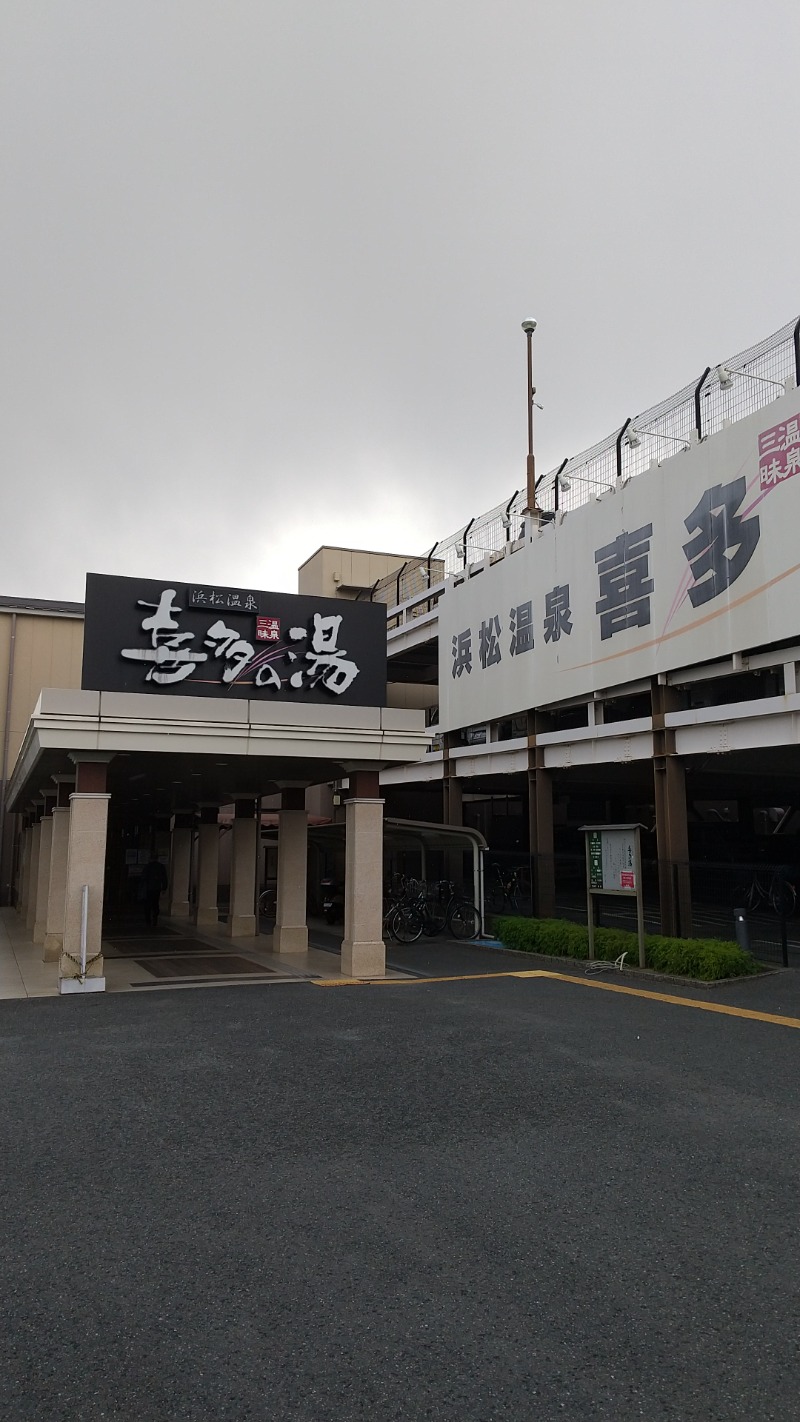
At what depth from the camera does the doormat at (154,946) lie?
1868 cm

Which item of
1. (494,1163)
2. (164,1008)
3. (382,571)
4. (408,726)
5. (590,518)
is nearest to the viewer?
(494,1163)

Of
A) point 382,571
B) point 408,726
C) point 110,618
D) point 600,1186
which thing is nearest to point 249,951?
point 408,726

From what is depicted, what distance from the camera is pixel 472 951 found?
19766 mm

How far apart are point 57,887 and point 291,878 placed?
15.6 ft

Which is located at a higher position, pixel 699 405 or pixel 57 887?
pixel 699 405

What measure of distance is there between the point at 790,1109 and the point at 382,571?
38477mm

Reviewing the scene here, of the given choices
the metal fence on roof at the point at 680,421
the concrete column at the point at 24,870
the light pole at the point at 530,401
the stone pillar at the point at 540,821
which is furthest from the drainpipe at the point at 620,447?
the concrete column at the point at 24,870

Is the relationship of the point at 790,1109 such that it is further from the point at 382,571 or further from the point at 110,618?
the point at 382,571

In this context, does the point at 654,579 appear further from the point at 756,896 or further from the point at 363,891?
the point at 756,896

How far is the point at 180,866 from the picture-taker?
1174 inches

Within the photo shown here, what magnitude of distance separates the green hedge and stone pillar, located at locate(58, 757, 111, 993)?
8780 millimetres

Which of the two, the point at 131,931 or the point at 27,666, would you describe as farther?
the point at 27,666

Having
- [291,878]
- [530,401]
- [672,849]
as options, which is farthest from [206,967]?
[530,401]

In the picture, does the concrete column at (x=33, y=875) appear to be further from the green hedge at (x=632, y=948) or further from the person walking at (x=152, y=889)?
the green hedge at (x=632, y=948)
